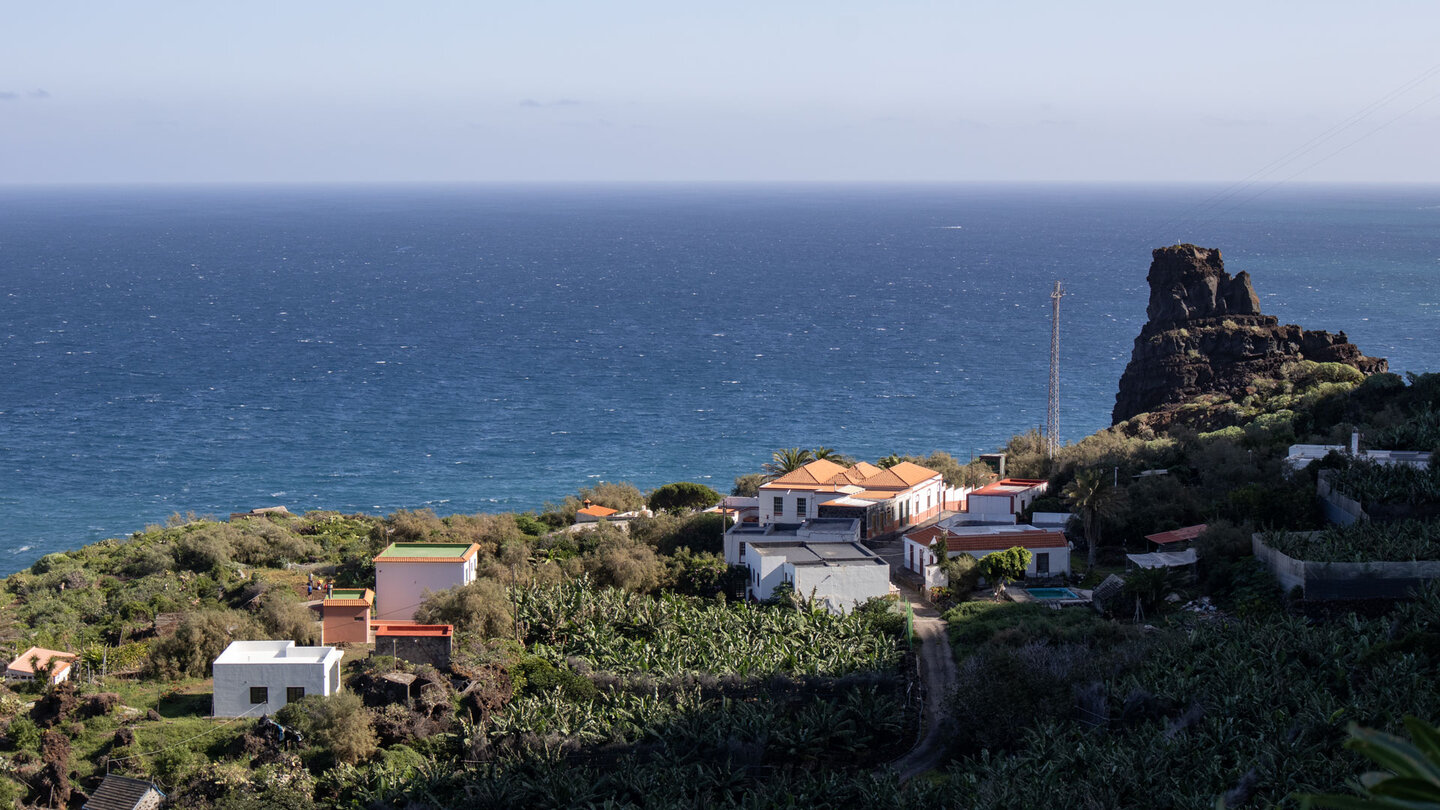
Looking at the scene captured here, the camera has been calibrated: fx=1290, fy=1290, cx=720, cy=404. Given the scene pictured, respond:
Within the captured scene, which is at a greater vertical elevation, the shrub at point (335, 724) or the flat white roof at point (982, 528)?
the flat white roof at point (982, 528)

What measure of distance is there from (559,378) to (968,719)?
70.5 metres

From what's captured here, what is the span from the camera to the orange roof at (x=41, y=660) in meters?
27.5

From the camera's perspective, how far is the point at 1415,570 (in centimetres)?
2845

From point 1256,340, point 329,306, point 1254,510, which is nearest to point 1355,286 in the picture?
point 1256,340

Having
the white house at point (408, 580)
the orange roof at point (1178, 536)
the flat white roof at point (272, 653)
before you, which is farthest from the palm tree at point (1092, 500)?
the flat white roof at point (272, 653)

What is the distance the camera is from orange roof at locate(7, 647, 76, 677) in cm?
2755

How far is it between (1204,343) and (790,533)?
38.8m

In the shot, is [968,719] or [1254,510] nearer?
[968,719]

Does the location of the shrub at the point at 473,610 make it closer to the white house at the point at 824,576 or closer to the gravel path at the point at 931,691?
the white house at the point at 824,576

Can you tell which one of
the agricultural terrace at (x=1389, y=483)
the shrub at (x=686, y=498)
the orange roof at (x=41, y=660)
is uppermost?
the agricultural terrace at (x=1389, y=483)

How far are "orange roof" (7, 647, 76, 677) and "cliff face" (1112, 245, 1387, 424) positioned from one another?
5173cm

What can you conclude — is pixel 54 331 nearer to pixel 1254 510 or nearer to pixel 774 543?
pixel 774 543

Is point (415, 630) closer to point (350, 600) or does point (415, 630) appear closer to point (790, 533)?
point (350, 600)

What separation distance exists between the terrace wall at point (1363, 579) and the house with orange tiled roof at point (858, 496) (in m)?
14.6
